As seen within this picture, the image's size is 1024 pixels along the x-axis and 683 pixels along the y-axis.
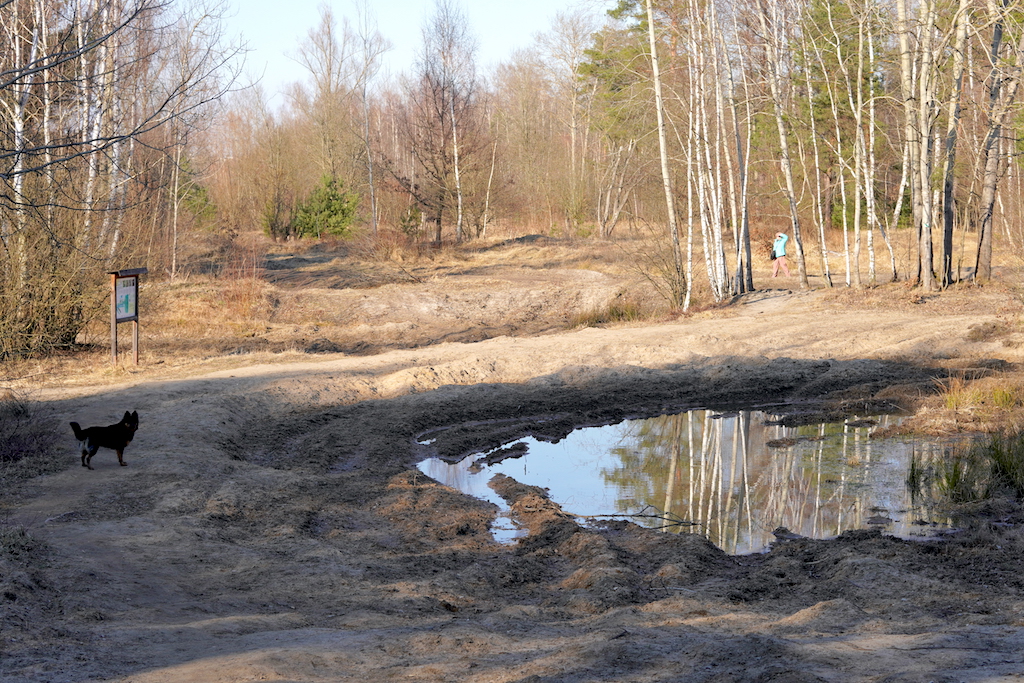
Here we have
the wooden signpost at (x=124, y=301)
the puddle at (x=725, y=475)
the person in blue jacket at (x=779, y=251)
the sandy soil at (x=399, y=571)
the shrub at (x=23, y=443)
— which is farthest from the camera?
the person in blue jacket at (x=779, y=251)

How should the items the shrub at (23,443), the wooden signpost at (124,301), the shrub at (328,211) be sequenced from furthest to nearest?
the shrub at (328,211) → the wooden signpost at (124,301) → the shrub at (23,443)

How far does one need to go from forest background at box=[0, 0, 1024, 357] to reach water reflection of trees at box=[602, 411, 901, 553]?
5.15 metres

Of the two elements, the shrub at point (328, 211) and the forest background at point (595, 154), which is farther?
the shrub at point (328, 211)

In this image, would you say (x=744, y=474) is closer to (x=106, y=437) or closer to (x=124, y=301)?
(x=106, y=437)

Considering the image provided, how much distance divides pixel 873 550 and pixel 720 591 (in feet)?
4.94

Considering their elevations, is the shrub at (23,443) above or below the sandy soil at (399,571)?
above

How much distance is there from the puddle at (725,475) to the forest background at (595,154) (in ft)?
15.9

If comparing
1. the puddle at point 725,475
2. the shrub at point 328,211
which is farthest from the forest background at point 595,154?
the puddle at point 725,475

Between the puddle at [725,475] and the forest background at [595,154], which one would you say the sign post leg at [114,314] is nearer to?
the forest background at [595,154]

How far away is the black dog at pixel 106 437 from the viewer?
9.10m

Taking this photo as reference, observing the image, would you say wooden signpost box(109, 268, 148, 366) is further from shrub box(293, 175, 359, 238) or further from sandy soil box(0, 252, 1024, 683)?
shrub box(293, 175, 359, 238)

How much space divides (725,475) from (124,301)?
10648 mm

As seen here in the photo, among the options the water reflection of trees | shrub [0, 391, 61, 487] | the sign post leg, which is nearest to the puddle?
the water reflection of trees

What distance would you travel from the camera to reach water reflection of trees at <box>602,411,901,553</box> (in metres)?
8.59
